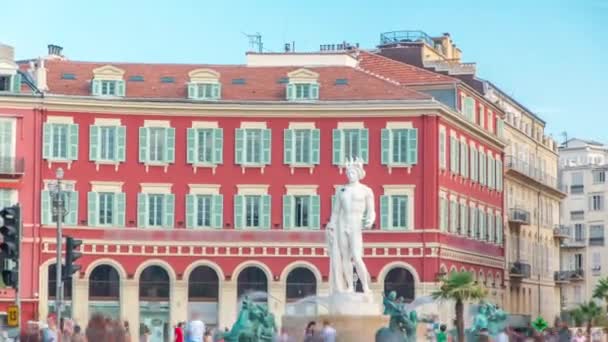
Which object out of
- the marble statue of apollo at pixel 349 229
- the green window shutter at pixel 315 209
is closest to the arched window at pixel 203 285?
the green window shutter at pixel 315 209

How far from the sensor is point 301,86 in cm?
7194

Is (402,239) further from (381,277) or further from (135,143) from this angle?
(135,143)

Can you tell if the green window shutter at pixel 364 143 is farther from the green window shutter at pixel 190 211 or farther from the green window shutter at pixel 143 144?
the green window shutter at pixel 143 144

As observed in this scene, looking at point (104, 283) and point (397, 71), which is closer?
point (104, 283)

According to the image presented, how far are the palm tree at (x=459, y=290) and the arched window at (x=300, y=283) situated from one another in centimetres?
571

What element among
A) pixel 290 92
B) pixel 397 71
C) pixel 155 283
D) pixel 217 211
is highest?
pixel 397 71

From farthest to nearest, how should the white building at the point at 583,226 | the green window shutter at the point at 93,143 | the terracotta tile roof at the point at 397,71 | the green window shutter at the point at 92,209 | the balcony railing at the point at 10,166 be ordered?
the white building at the point at 583,226 < the terracotta tile roof at the point at 397,71 < the green window shutter at the point at 93,143 < the green window shutter at the point at 92,209 < the balcony railing at the point at 10,166

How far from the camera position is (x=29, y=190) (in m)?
69.6

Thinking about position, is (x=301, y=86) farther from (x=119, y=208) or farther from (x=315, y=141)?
(x=119, y=208)

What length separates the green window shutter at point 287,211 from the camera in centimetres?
7094

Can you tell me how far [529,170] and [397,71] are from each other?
19.1 meters

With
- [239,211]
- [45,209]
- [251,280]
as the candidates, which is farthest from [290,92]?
[45,209]

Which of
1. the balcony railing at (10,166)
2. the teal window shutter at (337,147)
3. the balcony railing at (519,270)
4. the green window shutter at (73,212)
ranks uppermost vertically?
the teal window shutter at (337,147)

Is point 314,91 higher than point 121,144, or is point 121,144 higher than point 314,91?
point 314,91
